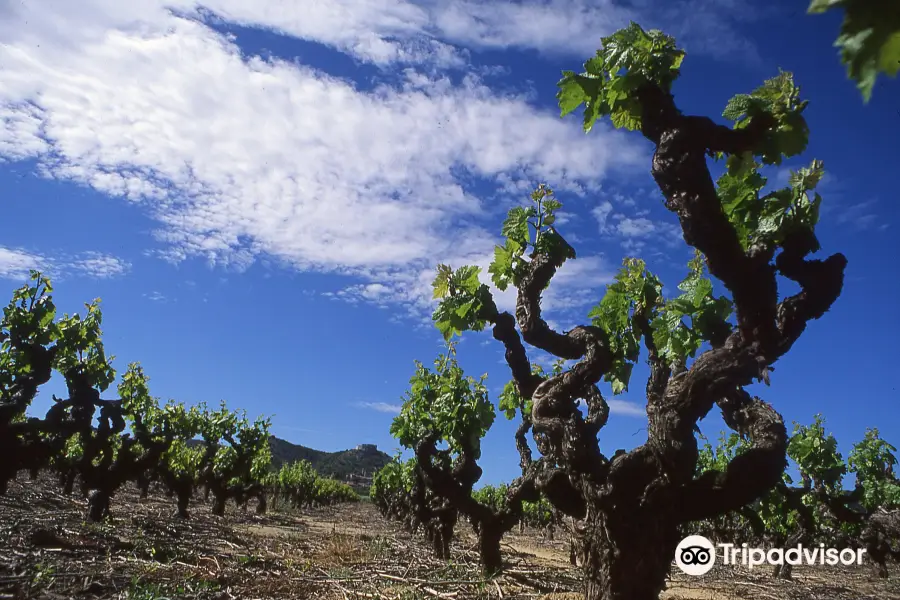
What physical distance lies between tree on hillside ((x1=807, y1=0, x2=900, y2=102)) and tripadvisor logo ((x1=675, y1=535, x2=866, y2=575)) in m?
5.80

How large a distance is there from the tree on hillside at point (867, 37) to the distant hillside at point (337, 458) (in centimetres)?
10135

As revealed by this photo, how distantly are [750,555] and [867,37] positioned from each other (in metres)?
26.9

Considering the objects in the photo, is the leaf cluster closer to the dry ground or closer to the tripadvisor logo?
the tripadvisor logo

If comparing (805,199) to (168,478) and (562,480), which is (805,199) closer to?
(562,480)

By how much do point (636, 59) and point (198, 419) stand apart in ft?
91.3

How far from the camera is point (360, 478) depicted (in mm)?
112375

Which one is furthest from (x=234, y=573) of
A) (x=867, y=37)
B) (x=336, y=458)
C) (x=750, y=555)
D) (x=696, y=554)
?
(x=336, y=458)

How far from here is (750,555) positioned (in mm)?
22969

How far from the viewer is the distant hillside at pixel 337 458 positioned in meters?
107

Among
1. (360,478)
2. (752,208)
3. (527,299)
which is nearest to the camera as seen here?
(752,208)

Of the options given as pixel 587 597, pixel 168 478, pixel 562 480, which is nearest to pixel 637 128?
pixel 562 480

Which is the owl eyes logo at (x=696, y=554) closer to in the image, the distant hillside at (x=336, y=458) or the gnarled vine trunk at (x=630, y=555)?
the gnarled vine trunk at (x=630, y=555)

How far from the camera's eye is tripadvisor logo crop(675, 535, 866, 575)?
24.7 ft

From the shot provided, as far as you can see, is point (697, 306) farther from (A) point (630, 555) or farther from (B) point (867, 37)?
(B) point (867, 37)
